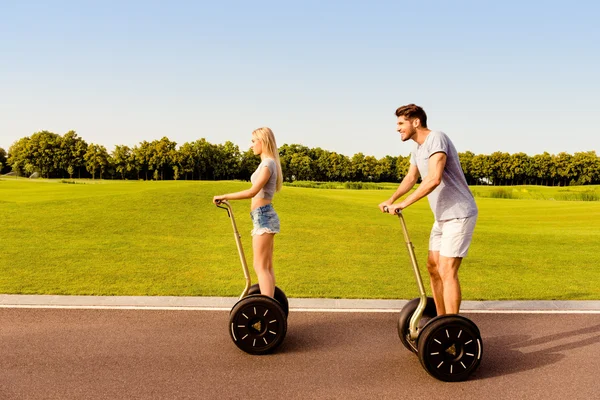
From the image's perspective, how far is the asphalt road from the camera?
13.0 ft

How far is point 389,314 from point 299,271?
10.3 ft

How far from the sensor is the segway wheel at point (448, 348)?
4.16 m

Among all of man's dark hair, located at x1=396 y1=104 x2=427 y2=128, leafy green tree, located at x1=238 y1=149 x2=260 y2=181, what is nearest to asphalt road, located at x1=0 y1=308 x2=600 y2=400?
man's dark hair, located at x1=396 y1=104 x2=427 y2=128

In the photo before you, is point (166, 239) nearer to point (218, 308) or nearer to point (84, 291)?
point (84, 291)

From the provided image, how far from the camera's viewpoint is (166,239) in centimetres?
1298

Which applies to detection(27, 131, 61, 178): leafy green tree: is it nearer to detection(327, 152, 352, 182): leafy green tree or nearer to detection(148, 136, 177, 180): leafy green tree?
detection(148, 136, 177, 180): leafy green tree

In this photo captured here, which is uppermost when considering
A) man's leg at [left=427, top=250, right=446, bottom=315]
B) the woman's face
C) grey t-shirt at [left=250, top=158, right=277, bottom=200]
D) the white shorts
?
the woman's face

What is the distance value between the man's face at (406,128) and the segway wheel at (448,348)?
1.55 meters

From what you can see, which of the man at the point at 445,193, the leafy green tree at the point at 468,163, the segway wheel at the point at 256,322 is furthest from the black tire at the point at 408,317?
the leafy green tree at the point at 468,163

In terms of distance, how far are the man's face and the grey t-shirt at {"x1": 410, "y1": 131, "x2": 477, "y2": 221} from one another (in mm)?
152

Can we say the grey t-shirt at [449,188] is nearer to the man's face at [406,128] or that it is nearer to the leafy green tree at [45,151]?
the man's face at [406,128]

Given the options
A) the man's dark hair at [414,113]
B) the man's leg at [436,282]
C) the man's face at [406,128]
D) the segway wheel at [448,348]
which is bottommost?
the segway wheel at [448,348]

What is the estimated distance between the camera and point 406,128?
4598 millimetres

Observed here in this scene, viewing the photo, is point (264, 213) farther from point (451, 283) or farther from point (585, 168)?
point (585, 168)
